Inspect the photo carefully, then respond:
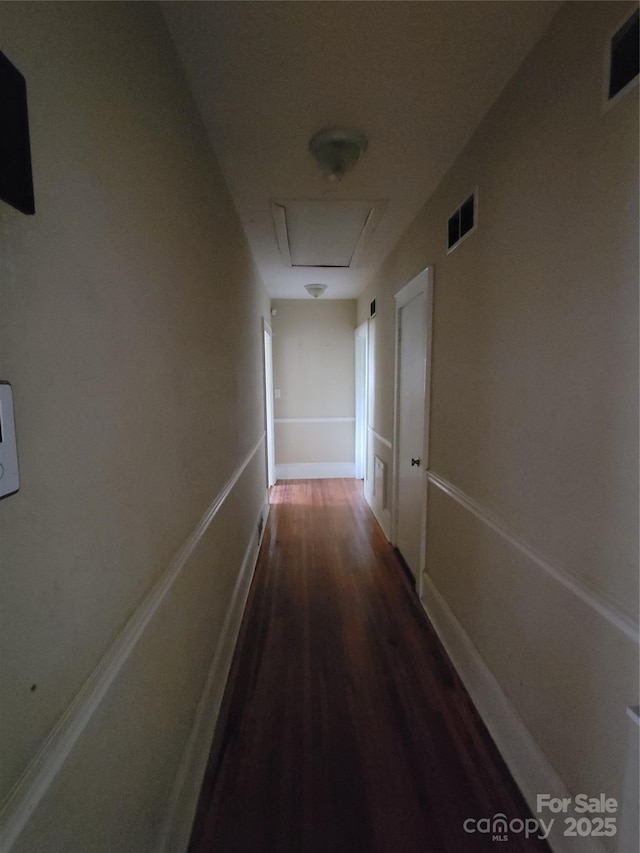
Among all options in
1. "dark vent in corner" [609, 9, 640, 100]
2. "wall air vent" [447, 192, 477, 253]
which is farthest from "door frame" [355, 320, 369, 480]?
"dark vent in corner" [609, 9, 640, 100]

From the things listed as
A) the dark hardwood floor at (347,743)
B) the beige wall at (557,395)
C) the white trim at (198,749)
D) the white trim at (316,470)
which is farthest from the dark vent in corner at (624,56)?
the white trim at (316,470)

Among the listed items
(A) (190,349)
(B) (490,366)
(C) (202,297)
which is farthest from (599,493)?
(C) (202,297)

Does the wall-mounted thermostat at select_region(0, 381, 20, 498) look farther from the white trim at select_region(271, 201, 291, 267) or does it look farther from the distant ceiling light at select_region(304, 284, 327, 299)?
the distant ceiling light at select_region(304, 284, 327, 299)

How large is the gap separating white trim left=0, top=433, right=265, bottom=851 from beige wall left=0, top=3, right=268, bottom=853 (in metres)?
0.01

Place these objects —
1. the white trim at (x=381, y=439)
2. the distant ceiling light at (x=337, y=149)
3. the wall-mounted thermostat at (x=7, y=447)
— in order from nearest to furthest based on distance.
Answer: the wall-mounted thermostat at (x=7, y=447)
the distant ceiling light at (x=337, y=149)
the white trim at (x=381, y=439)

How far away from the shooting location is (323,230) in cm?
252

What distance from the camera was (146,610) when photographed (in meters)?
0.87

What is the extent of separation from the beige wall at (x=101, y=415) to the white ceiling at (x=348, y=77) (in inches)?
7.5

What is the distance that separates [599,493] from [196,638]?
4.57ft

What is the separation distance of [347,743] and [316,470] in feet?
12.4

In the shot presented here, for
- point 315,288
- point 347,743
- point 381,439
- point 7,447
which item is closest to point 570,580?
point 347,743

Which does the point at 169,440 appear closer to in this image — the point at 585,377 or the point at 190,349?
the point at 190,349

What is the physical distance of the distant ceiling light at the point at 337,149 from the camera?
1.52 meters

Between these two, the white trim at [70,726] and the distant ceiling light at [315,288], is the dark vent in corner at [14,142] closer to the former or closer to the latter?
the white trim at [70,726]
